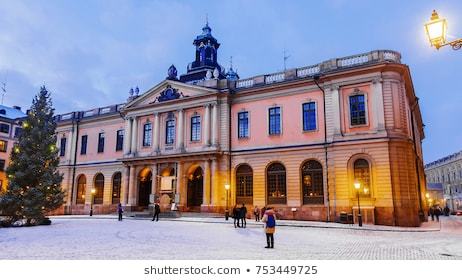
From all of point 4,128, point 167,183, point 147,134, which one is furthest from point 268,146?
point 4,128

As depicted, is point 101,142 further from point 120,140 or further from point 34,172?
point 34,172

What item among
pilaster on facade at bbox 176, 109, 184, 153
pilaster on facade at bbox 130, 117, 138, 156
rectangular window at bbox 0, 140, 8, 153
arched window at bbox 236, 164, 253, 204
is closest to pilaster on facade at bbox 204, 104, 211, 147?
pilaster on facade at bbox 176, 109, 184, 153

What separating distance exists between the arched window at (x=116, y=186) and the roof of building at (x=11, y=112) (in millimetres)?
Result: 23572

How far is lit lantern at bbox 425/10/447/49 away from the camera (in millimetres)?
6550

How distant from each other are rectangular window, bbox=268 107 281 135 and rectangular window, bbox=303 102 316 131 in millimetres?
2117

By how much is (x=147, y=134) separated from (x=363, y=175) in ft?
64.2

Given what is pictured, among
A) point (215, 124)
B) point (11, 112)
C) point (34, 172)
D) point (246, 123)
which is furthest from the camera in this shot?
point (11, 112)

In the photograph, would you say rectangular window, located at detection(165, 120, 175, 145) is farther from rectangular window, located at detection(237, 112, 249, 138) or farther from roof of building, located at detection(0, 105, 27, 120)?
roof of building, located at detection(0, 105, 27, 120)

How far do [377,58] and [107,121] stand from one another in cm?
2640

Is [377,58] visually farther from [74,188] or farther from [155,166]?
[74,188]

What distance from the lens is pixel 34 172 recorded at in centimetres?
2203

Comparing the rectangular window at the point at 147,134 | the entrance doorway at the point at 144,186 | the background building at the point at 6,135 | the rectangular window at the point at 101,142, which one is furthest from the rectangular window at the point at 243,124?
the background building at the point at 6,135

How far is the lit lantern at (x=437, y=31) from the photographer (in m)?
6.55
